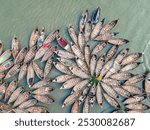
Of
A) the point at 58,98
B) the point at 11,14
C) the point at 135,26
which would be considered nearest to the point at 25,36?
the point at 11,14

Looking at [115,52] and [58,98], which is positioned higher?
[115,52]

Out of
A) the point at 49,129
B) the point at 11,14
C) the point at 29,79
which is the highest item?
the point at 11,14

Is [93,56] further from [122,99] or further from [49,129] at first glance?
[49,129]

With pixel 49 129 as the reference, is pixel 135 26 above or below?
above

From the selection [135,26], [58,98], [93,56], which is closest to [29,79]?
[58,98]

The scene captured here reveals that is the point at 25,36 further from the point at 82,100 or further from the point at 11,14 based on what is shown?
the point at 82,100
